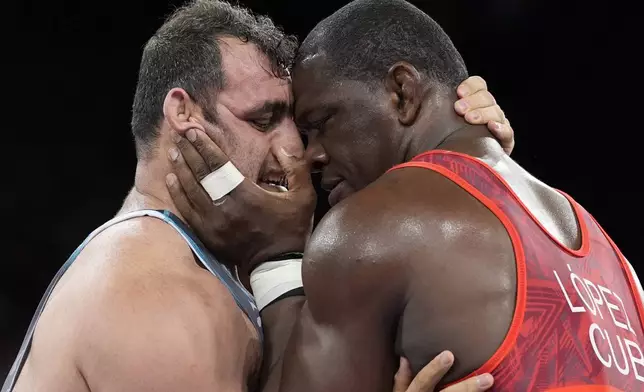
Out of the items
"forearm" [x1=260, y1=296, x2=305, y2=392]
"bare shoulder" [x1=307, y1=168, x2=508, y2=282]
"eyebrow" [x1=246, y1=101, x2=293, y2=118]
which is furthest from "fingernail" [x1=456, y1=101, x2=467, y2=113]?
"forearm" [x1=260, y1=296, x2=305, y2=392]

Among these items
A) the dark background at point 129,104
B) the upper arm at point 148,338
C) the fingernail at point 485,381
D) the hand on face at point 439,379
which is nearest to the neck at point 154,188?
the upper arm at point 148,338

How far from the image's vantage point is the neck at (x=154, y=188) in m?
2.23

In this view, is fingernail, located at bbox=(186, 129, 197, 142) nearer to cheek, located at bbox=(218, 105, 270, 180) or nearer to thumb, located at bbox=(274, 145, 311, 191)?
cheek, located at bbox=(218, 105, 270, 180)

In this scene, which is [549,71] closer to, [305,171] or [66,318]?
[305,171]

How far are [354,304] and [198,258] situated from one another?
56 centimetres

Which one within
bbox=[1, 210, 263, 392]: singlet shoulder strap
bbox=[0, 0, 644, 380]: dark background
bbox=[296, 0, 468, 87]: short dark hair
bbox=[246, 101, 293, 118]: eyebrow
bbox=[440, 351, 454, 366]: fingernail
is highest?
bbox=[296, 0, 468, 87]: short dark hair

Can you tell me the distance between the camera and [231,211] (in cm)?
219

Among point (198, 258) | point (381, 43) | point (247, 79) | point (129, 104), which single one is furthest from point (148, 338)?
point (129, 104)

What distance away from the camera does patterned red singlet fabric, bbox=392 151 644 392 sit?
5.24 feet

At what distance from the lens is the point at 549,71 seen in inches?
210

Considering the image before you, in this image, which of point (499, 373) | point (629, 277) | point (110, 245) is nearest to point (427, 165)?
point (499, 373)

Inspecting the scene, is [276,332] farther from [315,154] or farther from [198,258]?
[315,154]

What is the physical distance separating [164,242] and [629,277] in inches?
43.2

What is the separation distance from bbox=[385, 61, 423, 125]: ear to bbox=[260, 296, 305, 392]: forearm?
0.53 m
